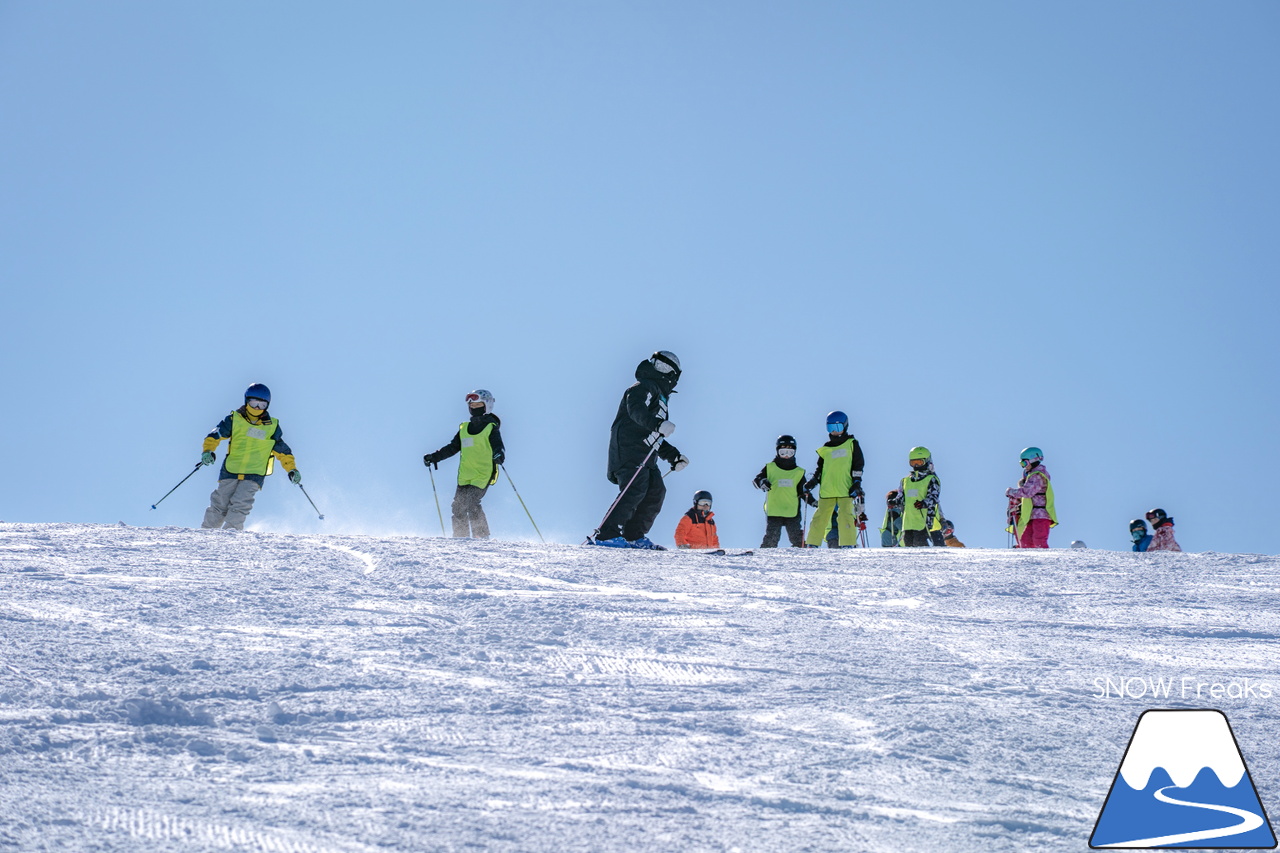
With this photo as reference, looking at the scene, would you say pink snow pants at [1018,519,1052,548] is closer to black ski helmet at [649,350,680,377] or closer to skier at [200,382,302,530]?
black ski helmet at [649,350,680,377]

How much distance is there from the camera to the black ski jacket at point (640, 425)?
9.46 meters

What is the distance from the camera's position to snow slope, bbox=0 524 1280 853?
3.21 m

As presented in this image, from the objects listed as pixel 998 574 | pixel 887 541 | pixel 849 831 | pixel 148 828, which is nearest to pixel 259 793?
pixel 148 828

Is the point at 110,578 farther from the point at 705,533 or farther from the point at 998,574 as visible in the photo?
the point at 705,533

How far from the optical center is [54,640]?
4648 millimetres

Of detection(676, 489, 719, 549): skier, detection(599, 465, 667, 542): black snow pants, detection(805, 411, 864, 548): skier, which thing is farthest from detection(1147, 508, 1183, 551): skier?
detection(599, 465, 667, 542): black snow pants

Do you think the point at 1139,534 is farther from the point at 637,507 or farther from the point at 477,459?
the point at 477,459

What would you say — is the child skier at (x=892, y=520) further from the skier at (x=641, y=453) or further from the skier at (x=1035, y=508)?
the skier at (x=641, y=453)

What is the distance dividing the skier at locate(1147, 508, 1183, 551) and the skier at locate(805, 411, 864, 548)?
13.0ft

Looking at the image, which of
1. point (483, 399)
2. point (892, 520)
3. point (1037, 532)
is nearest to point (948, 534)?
point (892, 520)

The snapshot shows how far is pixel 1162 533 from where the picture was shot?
13109mm

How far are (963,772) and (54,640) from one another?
3.87 m
